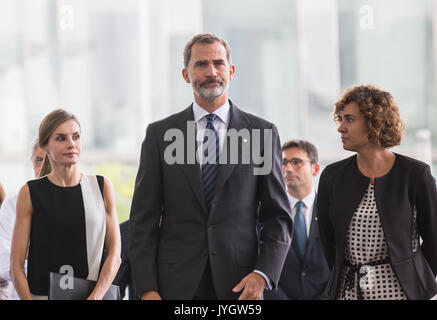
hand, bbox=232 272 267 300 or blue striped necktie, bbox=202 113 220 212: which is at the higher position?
blue striped necktie, bbox=202 113 220 212

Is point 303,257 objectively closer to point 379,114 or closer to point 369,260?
point 369,260

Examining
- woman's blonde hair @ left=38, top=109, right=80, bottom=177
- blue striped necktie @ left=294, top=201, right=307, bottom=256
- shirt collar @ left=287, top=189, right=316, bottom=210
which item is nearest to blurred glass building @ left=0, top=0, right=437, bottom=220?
shirt collar @ left=287, top=189, right=316, bottom=210

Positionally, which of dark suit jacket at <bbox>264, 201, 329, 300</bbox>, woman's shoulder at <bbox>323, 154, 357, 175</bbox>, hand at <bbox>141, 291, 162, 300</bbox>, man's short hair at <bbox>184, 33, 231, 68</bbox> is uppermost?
man's short hair at <bbox>184, 33, 231, 68</bbox>

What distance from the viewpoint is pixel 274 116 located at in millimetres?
10414

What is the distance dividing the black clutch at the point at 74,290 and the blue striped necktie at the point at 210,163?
27.6 inches

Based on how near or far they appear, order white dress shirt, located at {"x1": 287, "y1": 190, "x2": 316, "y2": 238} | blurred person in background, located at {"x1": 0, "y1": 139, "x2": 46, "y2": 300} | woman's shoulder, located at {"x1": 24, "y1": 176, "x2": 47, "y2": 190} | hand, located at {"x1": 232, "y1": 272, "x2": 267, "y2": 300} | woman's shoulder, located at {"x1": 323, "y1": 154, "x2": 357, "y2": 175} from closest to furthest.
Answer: hand, located at {"x1": 232, "y1": 272, "x2": 267, "y2": 300}, woman's shoulder, located at {"x1": 24, "y1": 176, "x2": 47, "y2": 190}, woman's shoulder, located at {"x1": 323, "y1": 154, "x2": 357, "y2": 175}, blurred person in background, located at {"x1": 0, "y1": 139, "x2": 46, "y2": 300}, white dress shirt, located at {"x1": 287, "y1": 190, "x2": 316, "y2": 238}

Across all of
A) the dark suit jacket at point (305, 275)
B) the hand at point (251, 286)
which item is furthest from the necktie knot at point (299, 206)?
the hand at point (251, 286)

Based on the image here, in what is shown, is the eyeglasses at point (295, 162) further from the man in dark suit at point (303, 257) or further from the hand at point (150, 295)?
the hand at point (150, 295)

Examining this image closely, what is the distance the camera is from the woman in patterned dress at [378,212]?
10.8 ft

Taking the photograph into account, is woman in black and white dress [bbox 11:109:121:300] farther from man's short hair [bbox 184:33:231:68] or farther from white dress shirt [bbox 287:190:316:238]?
white dress shirt [bbox 287:190:316:238]

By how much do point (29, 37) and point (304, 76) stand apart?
457cm

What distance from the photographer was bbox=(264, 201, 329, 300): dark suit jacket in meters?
4.40

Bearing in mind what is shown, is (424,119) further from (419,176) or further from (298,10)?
(419,176)
